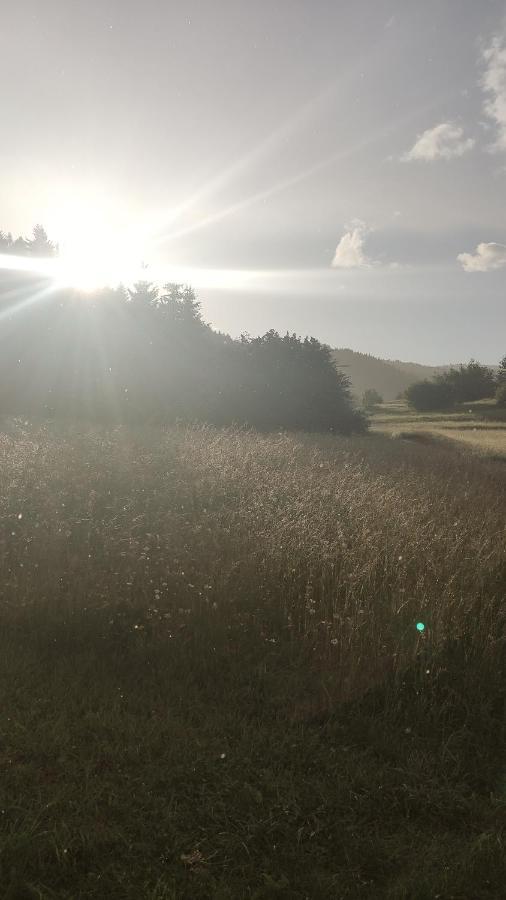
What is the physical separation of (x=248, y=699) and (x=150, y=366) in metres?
20.5

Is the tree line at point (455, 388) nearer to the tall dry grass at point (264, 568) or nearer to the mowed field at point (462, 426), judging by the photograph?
the mowed field at point (462, 426)

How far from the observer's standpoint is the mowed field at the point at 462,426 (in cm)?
2336

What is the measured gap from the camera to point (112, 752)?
3264mm

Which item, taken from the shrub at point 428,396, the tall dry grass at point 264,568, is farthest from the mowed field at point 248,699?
the shrub at point 428,396

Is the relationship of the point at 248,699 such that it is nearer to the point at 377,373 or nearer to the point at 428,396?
the point at 428,396

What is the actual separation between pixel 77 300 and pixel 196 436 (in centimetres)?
1506

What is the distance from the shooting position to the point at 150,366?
2314 centimetres

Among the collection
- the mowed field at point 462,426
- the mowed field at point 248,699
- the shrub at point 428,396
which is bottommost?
the mowed field at point 248,699

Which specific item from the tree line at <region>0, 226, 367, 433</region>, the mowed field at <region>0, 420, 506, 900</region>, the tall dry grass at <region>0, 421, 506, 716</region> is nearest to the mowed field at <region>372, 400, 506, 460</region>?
the tree line at <region>0, 226, 367, 433</region>

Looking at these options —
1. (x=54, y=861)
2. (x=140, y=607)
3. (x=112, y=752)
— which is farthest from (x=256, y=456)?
(x=54, y=861)

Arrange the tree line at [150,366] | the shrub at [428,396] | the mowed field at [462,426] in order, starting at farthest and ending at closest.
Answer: the shrub at [428,396], the mowed field at [462,426], the tree line at [150,366]

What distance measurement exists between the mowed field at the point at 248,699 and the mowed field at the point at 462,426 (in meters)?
15.5

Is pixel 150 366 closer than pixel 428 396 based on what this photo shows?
Yes

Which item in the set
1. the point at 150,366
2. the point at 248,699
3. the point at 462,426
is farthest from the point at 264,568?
the point at 462,426
